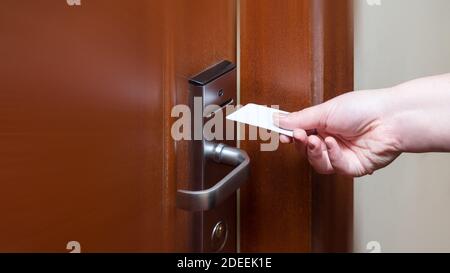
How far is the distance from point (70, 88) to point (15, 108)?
0.06 metres

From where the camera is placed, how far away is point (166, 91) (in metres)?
0.43

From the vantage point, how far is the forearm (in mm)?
500

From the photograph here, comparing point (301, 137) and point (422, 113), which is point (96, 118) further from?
point (422, 113)

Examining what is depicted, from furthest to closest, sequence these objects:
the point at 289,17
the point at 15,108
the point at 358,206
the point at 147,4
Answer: the point at 358,206 < the point at 289,17 < the point at 147,4 < the point at 15,108

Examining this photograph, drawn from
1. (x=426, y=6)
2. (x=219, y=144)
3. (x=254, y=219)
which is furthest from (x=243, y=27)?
(x=426, y=6)

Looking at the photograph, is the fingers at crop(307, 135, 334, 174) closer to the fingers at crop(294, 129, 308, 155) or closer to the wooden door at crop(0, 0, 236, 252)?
the fingers at crop(294, 129, 308, 155)

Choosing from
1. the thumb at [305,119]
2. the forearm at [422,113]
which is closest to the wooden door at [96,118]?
the thumb at [305,119]

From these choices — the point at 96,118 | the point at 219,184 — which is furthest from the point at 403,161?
the point at 96,118

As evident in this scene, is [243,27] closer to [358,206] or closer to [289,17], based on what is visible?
[289,17]

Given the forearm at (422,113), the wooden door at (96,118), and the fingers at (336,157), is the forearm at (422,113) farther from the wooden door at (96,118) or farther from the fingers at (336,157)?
the wooden door at (96,118)

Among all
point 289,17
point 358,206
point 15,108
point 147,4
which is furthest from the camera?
point 358,206

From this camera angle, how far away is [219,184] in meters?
0.43

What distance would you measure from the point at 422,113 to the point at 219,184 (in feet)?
0.97

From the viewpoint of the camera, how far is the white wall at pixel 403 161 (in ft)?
2.17
